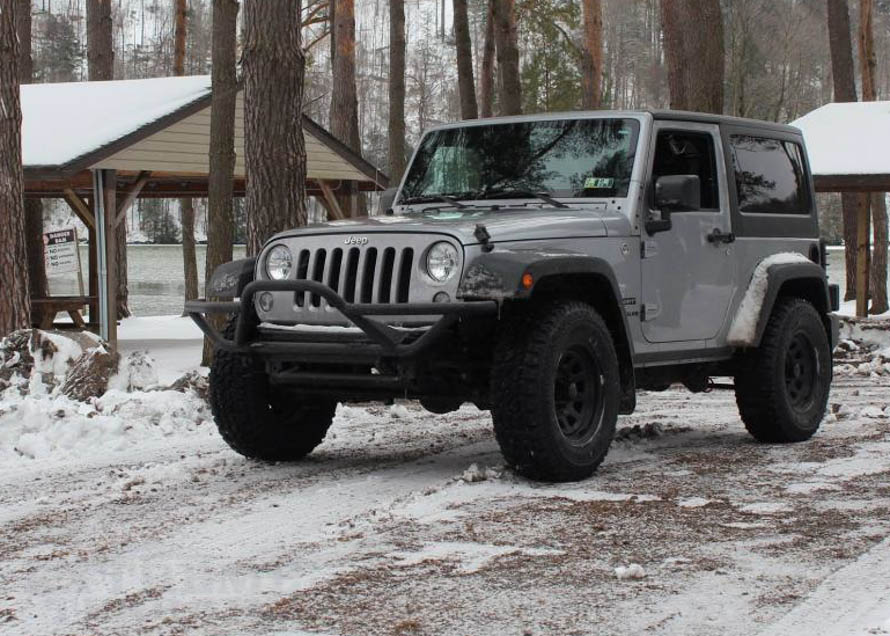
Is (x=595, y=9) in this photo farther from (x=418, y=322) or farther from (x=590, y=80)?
(x=418, y=322)

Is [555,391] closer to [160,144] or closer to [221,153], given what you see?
[221,153]

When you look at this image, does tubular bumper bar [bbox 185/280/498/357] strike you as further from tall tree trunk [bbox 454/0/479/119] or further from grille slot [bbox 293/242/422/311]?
tall tree trunk [bbox 454/0/479/119]

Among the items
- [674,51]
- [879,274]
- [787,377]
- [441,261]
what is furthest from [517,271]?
[879,274]

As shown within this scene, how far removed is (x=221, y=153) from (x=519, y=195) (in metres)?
9.19

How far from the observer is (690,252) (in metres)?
8.17

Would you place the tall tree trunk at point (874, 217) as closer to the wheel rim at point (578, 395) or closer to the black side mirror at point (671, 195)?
the black side mirror at point (671, 195)

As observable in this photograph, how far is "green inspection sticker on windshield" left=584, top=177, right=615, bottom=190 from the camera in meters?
7.84

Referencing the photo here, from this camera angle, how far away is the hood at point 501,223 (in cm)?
691

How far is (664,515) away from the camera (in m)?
6.26

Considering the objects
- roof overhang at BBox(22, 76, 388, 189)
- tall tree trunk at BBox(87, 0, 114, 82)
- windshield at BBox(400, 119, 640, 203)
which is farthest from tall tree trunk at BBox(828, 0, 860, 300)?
windshield at BBox(400, 119, 640, 203)

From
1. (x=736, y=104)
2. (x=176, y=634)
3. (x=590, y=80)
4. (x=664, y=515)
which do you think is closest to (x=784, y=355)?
(x=664, y=515)

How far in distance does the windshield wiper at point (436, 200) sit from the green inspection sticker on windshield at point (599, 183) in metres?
0.75

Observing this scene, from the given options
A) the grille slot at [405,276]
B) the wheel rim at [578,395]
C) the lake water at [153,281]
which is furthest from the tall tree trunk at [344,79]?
the grille slot at [405,276]

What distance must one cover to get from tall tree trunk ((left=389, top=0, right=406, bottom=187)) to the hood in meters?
18.1
